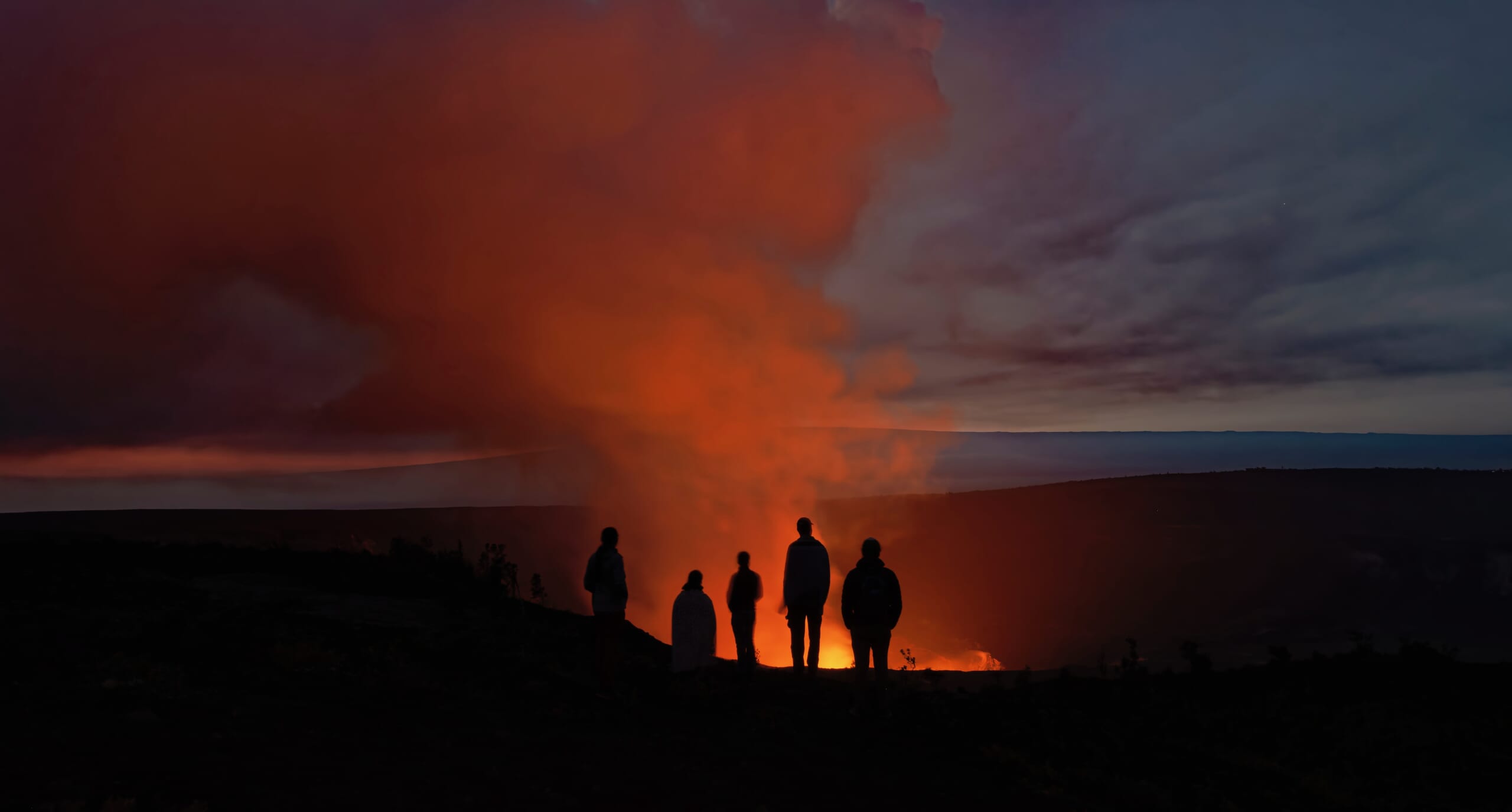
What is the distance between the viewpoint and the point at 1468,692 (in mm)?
11898

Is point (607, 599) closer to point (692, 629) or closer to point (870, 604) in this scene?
point (692, 629)

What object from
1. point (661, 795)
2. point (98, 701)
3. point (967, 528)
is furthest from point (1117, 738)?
point (967, 528)

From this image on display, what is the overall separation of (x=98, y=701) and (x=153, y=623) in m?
4.94

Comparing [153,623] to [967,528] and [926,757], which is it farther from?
[967,528]

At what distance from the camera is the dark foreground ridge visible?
6.73 meters

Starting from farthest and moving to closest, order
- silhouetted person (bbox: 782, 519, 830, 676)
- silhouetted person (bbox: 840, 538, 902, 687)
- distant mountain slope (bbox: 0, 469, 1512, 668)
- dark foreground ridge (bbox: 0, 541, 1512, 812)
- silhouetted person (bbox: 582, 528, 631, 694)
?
distant mountain slope (bbox: 0, 469, 1512, 668), silhouetted person (bbox: 782, 519, 830, 676), silhouetted person (bbox: 840, 538, 902, 687), silhouetted person (bbox: 582, 528, 631, 694), dark foreground ridge (bbox: 0, 541, 1512, 812)

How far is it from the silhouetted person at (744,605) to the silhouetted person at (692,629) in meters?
0.50

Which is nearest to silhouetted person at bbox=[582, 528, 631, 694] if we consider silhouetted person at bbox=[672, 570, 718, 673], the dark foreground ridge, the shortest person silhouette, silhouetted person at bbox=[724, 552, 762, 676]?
the dark foreground ridge

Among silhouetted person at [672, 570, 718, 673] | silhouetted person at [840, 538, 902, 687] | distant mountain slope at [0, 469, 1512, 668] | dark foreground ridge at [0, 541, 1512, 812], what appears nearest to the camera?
dark foreground ridge at [0, 541, 1512, 812]

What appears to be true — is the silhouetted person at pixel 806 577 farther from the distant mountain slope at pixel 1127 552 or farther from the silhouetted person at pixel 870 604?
the distant mountain slope at pixel 1127 552

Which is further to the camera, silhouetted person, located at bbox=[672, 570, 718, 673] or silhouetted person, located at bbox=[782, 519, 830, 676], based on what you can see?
silhouetted person, located at bbox=[672, 570, 718, 673]

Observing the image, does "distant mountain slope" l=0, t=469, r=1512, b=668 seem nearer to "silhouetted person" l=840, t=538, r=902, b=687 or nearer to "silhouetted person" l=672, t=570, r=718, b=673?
"silhouetted person" l=672, t=570, r=718, b=673

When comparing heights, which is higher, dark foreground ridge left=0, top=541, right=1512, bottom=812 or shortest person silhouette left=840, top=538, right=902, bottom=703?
shortest person silhouette left=840, top=538, right=902, bottom=703

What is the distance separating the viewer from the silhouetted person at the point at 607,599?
10.6 meters
